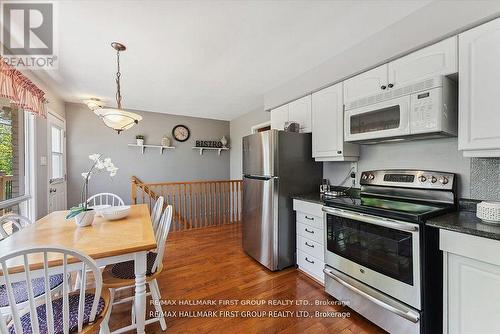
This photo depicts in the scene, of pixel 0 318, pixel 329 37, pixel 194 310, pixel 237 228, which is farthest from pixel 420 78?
pixel 237 228

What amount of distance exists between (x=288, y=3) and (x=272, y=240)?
2256 mm

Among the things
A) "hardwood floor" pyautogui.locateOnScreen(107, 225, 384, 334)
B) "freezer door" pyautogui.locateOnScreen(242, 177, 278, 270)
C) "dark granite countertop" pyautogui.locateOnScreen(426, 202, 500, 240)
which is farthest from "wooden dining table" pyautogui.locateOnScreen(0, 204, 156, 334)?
"dark granite countertop" pyautogui.locateOnScreen(426, 202, 500, 240)

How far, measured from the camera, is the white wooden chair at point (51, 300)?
905 millimetres

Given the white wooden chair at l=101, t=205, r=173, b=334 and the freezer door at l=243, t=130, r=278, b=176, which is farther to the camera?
the freezer door at l=243, t=130, r=278, b=176

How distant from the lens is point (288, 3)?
154 cm

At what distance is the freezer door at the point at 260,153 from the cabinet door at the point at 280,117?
0.60 metres

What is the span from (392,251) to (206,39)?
2.32 m

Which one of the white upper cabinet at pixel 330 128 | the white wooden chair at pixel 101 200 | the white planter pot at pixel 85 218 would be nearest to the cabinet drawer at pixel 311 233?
the white upper cabinet at pixel 330 128

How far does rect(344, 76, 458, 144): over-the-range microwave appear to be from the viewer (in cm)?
155

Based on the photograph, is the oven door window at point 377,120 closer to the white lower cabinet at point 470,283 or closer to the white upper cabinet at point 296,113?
the white upper cabinet at point 296,113

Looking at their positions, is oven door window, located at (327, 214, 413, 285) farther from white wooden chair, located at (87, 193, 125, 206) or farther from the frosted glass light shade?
white wooden chair, located at (87, 193, 125, 206)

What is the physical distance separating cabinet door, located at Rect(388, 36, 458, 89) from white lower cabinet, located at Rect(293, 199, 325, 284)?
1316mm

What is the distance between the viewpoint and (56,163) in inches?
141

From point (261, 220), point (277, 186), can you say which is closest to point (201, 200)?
point (261, 220)
